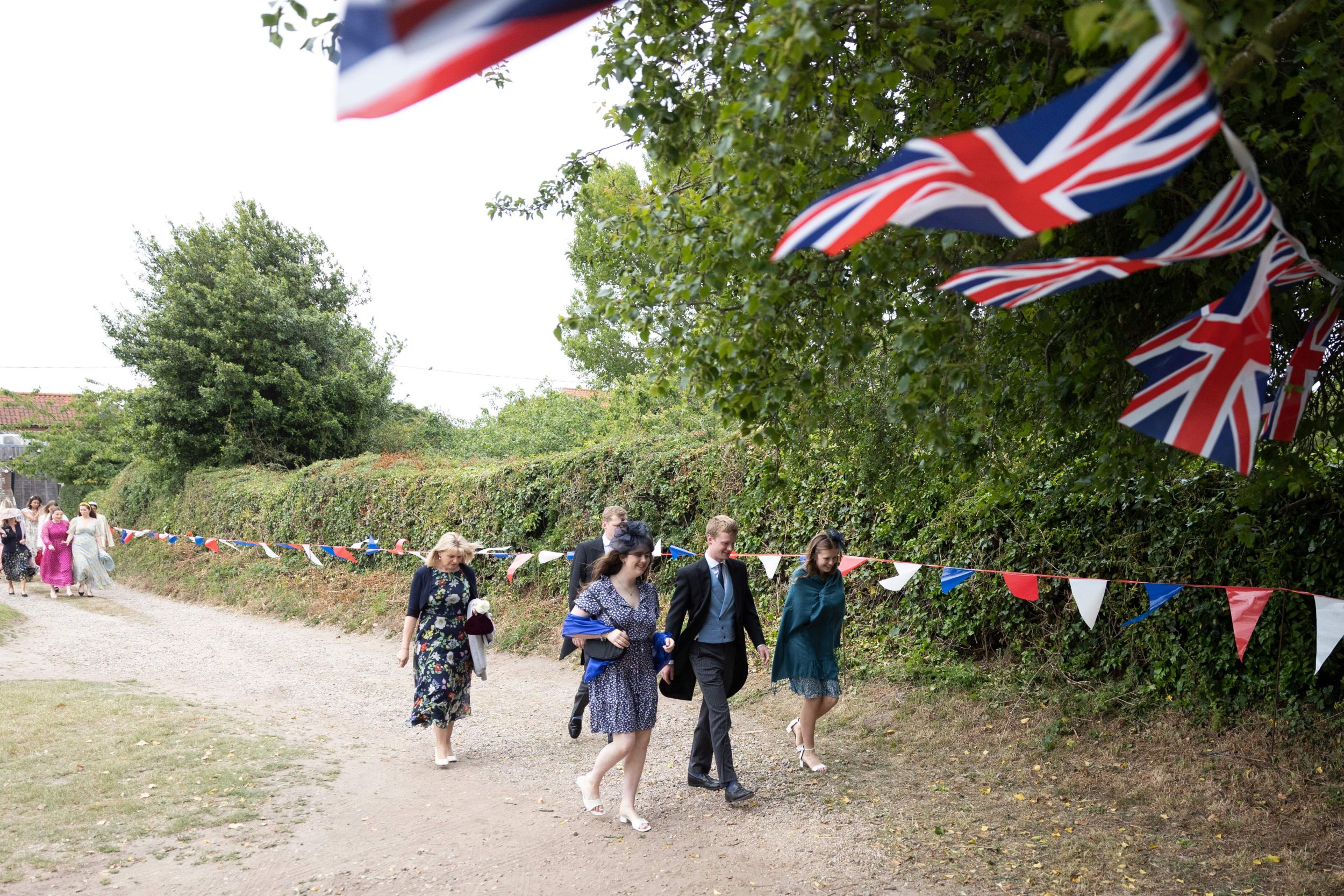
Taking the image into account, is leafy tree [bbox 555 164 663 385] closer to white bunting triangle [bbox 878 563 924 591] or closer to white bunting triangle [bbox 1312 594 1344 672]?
white bunting triangle [bbox 878 563 924 591]

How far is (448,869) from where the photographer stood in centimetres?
538

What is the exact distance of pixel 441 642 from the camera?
306 inches

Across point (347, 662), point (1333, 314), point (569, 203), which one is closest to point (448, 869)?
point (569, 203)

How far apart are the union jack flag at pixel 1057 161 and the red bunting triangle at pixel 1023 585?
18.0ft

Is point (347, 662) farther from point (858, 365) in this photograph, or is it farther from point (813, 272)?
point (813, 272)

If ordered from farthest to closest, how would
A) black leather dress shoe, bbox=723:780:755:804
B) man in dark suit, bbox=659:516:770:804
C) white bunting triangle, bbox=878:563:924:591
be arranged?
white bunting triangle, bbox=878:563:924:591, man in dark suit, bbox=659:516:770:804, black leather dress shoe, bbox=723:780:755:804

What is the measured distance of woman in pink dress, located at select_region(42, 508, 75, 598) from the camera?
18.7 meters

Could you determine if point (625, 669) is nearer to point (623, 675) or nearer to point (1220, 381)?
point (623, 675)

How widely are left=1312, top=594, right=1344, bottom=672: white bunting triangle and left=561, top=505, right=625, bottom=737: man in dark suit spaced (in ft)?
16.0

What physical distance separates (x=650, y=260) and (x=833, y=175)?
122cm

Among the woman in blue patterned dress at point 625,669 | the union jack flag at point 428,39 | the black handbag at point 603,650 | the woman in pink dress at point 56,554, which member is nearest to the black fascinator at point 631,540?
the woman in blue patterned dress at point 625,669

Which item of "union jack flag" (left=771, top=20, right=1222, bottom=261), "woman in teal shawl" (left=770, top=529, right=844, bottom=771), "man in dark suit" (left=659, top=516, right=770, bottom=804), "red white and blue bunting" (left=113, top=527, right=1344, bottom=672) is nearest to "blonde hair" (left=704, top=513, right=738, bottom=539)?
"man in dark suit" (left=659, top=516, right=770, bottom=804)

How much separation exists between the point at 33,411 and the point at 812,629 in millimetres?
53450

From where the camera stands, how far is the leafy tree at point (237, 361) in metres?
23.9
